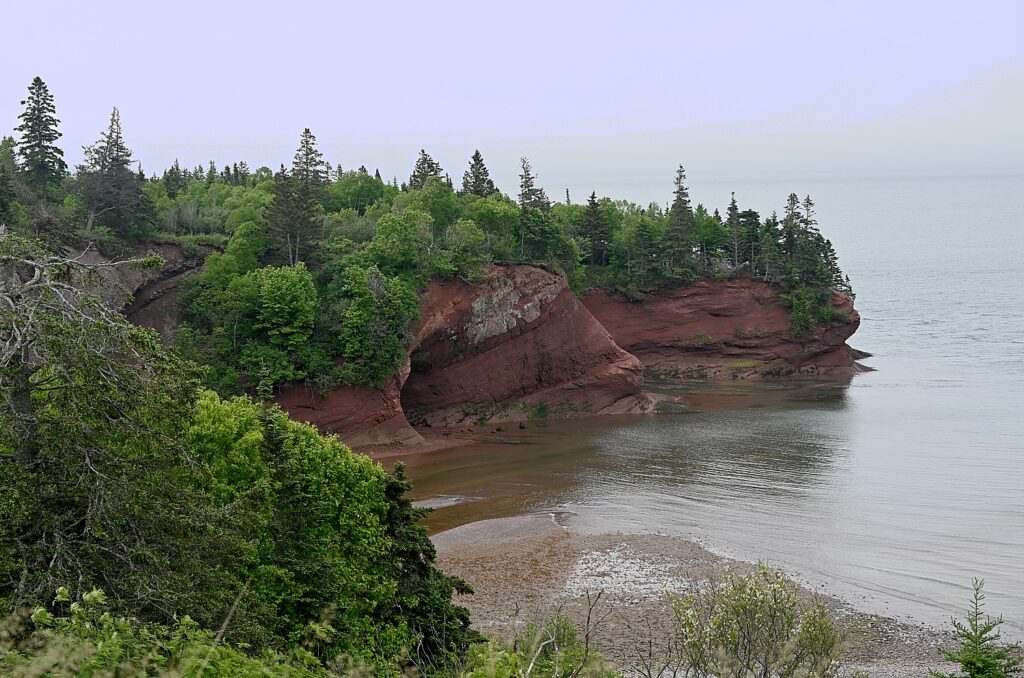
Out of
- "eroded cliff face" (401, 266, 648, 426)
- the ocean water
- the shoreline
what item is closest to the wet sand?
the ocean water

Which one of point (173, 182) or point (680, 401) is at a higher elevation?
point (173, 182)

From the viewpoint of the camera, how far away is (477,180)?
268ft

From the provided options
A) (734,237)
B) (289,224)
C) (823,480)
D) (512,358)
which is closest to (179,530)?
(823,480)

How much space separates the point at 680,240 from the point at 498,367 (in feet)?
84.1

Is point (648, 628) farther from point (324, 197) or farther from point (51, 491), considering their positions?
point (324, 197)

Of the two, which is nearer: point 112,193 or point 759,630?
point 759,630

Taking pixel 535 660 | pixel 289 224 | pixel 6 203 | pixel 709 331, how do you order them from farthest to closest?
1. pixel 709 331
2. pixel 289 224
3. pixel 6 203
4. pixel 535 660

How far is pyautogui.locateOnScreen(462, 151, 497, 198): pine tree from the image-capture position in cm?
8106

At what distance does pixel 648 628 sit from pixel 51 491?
54.2 feet

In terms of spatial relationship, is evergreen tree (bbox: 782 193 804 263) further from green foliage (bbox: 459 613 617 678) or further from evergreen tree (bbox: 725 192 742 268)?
green foliage (bbox: 459 613 617 678)

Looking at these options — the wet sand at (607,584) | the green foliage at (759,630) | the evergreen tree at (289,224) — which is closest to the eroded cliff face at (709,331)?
the evergreen tree at (289,224)

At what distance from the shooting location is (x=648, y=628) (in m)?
23.7

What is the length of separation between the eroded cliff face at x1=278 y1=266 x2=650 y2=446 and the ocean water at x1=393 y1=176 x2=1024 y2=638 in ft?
10.3

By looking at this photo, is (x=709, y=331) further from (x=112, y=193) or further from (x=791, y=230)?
(x=112, y=193)
